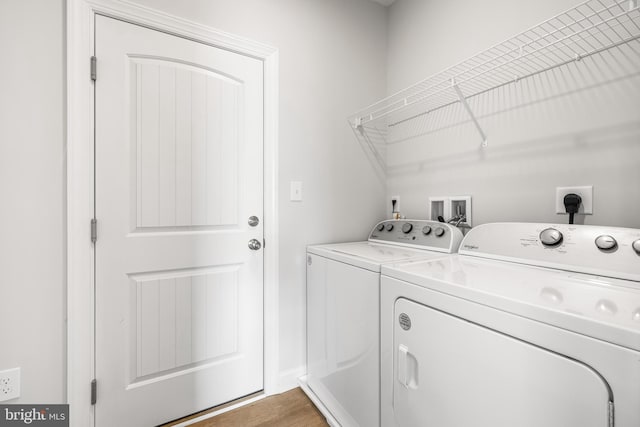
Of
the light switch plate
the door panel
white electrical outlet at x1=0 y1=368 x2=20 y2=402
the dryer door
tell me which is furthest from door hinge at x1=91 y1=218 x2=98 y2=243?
the dryer door

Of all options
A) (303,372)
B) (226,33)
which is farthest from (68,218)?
(303,372)

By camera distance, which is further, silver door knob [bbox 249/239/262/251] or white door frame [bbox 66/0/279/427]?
silver door knob [bbox 249/239/262/251]

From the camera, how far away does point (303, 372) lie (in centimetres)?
171

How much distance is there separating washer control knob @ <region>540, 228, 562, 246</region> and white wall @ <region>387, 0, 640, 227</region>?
20 cm

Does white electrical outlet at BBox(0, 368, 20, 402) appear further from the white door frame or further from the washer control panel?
the washer control panel

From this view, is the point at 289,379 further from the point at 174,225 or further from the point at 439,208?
the point at 439,208

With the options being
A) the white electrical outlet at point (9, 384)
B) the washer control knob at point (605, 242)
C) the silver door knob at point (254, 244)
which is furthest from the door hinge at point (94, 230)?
the washer control knob at point (605, 242)

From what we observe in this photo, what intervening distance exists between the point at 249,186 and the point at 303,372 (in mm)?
1157

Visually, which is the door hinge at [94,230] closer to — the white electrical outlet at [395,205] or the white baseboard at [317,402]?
the white baseboard at [317,402]

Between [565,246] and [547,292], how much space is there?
411 millimetres

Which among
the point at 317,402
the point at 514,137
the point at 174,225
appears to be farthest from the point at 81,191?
the point at 514,137

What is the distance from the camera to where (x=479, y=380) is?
768 mm

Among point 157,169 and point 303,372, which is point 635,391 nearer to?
point 303,372

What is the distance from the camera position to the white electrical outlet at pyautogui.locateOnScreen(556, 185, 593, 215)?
3.72ft
